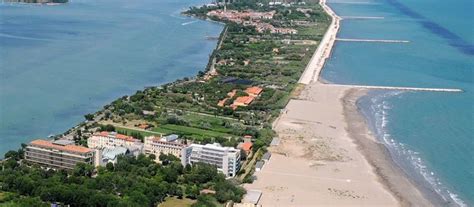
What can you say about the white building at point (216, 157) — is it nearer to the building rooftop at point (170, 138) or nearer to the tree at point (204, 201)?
the building rooftop at point (170, 138)

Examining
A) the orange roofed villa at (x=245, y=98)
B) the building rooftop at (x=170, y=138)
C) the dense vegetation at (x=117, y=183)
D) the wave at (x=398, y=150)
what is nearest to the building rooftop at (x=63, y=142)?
the dense vegetation at (x=117, y=183)

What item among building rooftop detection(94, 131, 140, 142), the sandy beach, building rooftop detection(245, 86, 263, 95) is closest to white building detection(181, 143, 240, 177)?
the sandy beach

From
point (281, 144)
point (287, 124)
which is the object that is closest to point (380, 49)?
point (287, 124)

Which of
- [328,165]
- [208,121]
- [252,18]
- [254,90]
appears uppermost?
[328,165]

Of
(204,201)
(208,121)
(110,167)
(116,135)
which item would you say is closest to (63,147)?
(110,167)

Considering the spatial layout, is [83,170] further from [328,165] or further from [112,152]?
[328,165]

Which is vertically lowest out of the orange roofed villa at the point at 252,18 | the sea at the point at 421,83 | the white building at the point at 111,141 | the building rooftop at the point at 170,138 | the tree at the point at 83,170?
the orange roofed villa at the point at 252,18
